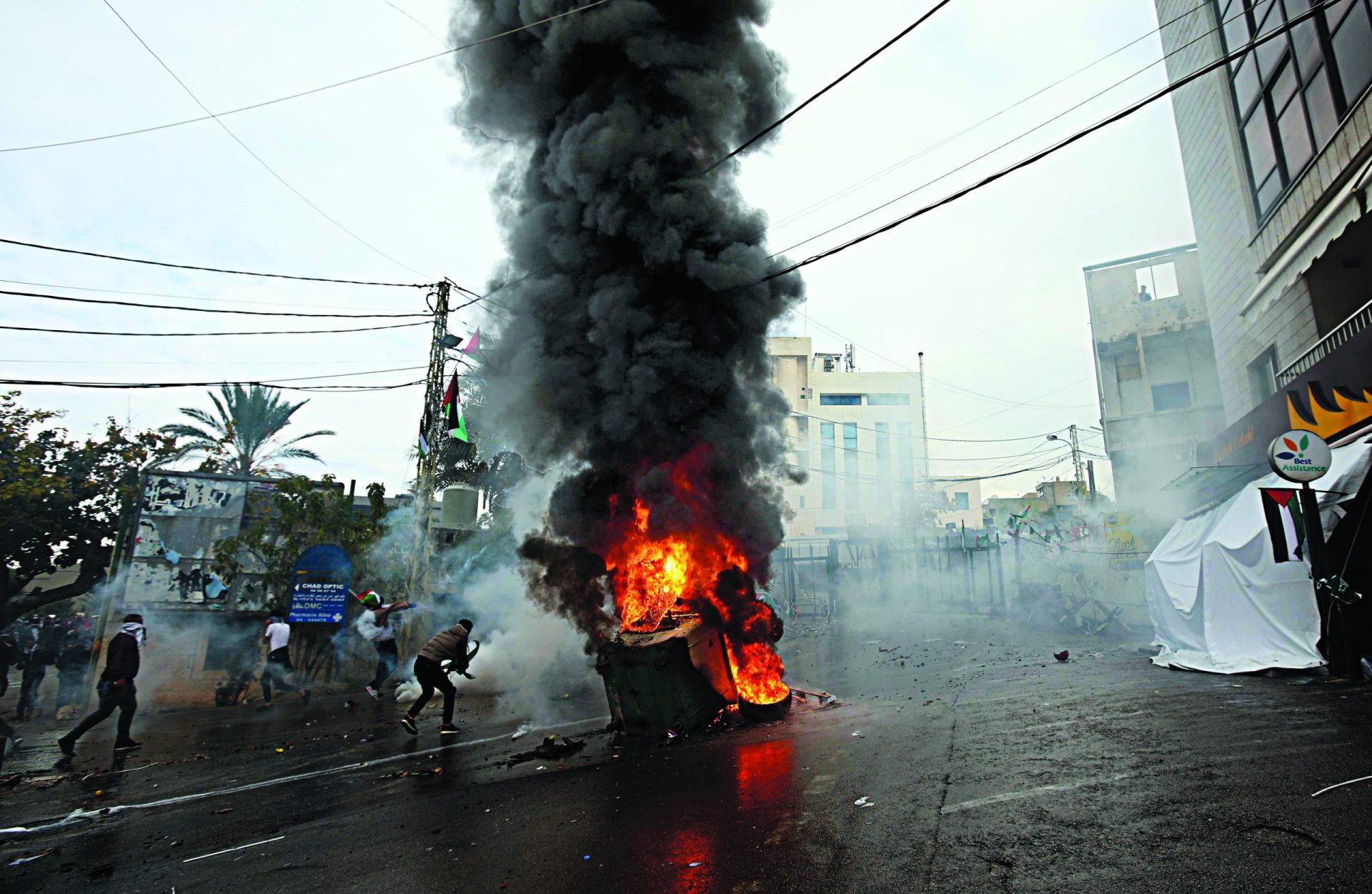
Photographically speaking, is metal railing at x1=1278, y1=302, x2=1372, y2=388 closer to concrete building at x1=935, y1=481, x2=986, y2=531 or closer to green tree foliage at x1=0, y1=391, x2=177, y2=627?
green tree foliage at x1=0, y1=391, x2=177, y2=627

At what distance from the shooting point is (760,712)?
922 centimetres

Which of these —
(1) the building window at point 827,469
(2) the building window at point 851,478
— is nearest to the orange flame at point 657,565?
(1) the building window at point 827,469

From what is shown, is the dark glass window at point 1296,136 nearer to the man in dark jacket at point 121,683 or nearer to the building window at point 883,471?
the man in dark jacket at point 121,683

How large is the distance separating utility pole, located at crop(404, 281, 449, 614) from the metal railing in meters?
15.9

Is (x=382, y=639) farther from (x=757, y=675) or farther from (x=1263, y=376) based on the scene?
(x=1263, y=376)

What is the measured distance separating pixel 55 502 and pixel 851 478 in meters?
41.8

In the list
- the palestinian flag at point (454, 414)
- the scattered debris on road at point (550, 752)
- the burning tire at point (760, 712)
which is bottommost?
the scattered debris on road at point (550, 752)

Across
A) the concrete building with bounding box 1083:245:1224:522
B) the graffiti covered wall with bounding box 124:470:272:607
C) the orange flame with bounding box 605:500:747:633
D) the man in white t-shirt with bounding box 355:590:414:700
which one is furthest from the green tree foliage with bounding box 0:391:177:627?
the concrete building with bounding box 1083:245:1224:522

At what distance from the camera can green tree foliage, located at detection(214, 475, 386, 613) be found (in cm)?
1611

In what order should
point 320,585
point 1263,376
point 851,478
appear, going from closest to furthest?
point 1263,376
point 320,585
point 851,478

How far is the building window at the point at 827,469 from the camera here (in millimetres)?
48750

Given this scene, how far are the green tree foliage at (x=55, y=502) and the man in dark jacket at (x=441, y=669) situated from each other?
444 inches

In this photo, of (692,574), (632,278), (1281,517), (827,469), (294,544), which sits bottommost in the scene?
(692,574)

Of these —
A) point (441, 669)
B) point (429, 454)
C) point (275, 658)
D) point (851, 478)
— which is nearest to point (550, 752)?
point (441, 669)
